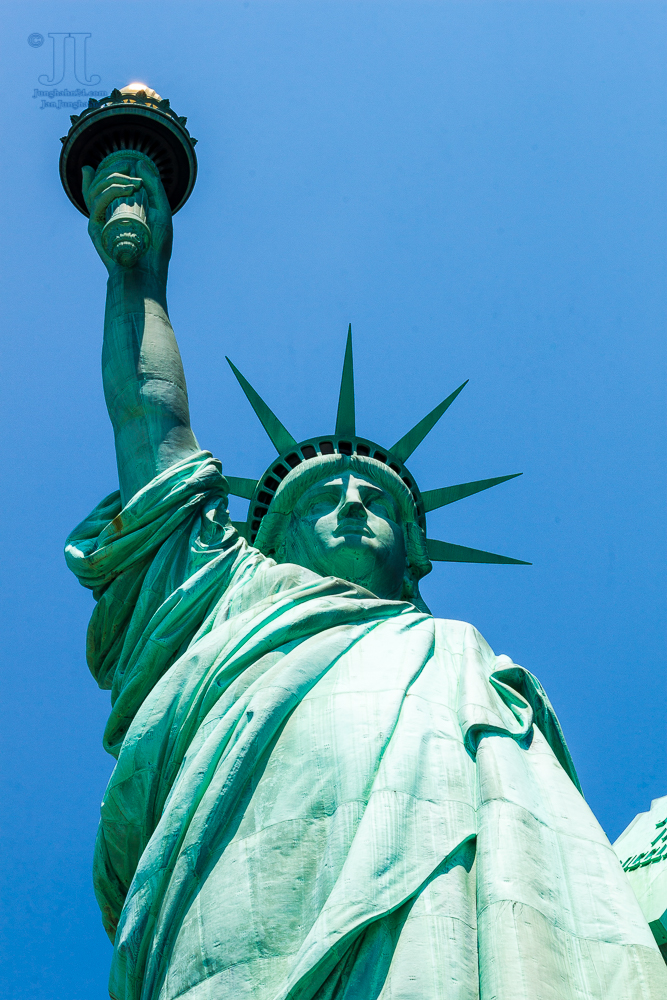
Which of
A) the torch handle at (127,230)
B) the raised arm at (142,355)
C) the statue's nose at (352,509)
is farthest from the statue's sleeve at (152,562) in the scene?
the torch handle at (127,230)

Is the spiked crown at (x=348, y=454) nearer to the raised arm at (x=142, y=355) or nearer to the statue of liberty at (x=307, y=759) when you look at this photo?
the statue of liberty at (x=307, y=759)

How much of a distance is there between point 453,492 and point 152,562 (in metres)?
2.78

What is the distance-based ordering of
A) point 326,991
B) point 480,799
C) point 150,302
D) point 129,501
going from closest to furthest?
point 326,991, point 480,799, point 129,501, point 150,302

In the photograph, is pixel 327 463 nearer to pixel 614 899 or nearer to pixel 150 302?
pixel 150 302

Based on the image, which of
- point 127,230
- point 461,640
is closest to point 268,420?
point 127,230

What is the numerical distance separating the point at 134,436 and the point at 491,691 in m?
2.66

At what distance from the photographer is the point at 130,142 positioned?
1033cm

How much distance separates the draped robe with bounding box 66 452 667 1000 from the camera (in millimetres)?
5707

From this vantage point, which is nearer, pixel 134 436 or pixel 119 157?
pixel 134 436

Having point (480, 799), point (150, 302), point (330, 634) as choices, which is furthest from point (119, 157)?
point (480, 799)

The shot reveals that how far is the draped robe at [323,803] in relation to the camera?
571cm

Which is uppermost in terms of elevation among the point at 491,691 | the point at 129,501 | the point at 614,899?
the point at 129,501

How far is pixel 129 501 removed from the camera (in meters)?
8.64

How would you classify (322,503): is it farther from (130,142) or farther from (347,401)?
(130,142)
